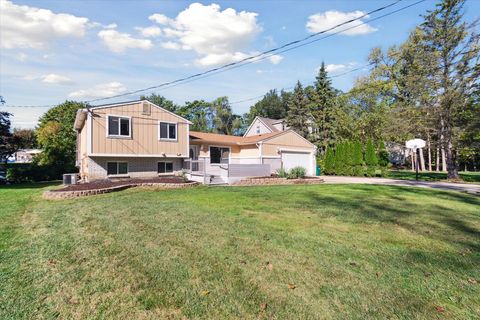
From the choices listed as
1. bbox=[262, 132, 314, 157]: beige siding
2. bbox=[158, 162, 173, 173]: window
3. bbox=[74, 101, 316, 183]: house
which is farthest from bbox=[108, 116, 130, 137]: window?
bbox=[262, 132, 314, 157]: beige siding

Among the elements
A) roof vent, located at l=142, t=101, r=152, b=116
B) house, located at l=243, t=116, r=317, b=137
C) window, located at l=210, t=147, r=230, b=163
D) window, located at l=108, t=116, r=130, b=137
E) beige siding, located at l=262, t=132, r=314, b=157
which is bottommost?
window, located at l=210, t=147, r=230, b=163

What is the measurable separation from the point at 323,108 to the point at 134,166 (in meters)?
23.3

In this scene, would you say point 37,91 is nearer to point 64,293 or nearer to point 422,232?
point 64,293

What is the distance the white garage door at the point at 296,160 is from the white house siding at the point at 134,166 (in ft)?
28.0

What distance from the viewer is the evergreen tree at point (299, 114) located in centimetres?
3502

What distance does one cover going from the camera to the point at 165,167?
18.7 metres

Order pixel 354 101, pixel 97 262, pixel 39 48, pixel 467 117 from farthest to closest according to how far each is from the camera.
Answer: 1. pixel 354 101
2. pixel 467 117
3. pixel 39 48
4. pixel 97 262

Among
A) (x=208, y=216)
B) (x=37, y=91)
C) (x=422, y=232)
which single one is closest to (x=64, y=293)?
(x=208, y=216)

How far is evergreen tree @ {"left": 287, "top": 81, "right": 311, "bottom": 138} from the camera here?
115ft

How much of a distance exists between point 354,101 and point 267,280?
36.6 meters

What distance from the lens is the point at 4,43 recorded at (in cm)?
1438

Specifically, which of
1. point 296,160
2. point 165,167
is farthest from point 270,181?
point 296,160

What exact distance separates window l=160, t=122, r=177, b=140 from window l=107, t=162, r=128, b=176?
287cm

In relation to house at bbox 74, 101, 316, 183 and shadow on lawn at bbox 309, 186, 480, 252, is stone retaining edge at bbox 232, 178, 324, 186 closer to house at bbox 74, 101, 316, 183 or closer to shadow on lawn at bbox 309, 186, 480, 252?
house at bbox 74, 101, 316, 183
